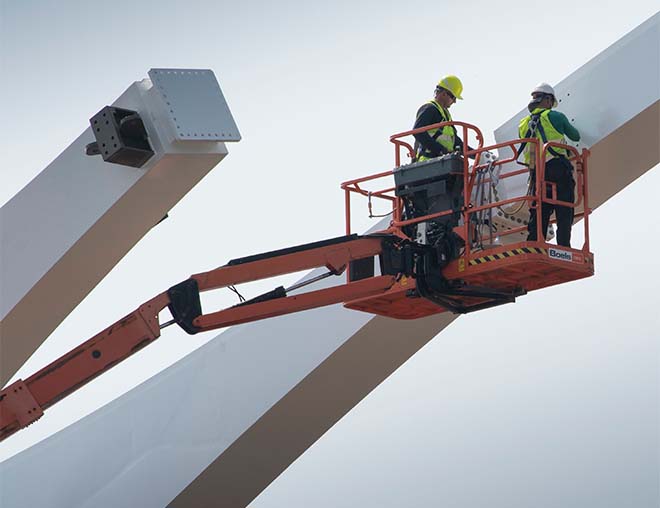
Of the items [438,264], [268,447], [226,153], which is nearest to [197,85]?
[226,153]

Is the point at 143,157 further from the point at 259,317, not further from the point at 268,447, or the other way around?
the point at 268,447

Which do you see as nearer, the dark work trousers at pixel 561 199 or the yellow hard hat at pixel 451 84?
the dark work trousers at pixel 561 199

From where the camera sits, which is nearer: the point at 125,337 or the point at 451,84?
the point at 125,337

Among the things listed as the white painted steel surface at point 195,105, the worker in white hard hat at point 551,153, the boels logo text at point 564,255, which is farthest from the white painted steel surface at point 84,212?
the boels logo text at point 564,255

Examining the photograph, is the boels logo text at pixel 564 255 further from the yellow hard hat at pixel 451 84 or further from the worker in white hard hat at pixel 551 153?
the yellow hard hat at pixel 451 84

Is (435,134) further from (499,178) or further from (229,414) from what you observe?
(229,414)

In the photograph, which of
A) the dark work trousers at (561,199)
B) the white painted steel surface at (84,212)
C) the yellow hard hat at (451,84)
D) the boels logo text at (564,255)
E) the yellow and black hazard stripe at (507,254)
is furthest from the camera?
the yellow hard hat at (451,84)

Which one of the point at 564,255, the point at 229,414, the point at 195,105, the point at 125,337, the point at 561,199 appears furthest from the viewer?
the point at 229,414

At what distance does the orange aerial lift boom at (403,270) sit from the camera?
37.6 ft

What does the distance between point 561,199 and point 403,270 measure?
149 centimetres

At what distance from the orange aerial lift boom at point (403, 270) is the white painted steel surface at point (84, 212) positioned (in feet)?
5.10

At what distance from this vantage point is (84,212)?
13.1 meters

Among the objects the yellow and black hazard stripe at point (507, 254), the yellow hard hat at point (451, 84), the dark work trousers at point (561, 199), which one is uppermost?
the yellow hard hat at point (451, 84)

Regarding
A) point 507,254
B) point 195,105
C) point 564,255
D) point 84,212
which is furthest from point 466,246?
point 84,212
